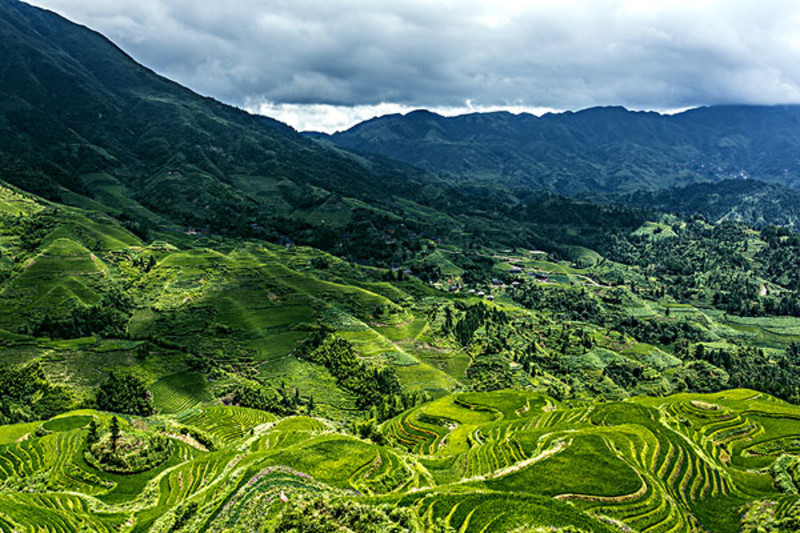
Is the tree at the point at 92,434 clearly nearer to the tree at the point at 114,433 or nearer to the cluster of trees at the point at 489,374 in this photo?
the tree at the point at 114,433

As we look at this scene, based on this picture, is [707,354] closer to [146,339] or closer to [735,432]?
[735,432]

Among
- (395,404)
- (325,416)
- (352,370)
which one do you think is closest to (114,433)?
(325,416)

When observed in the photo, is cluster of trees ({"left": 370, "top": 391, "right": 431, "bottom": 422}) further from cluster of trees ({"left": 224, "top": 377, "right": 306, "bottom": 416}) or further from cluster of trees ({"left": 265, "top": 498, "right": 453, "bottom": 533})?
cluster of trees ({"left": 265, "top": 498, "right": 453, "bottom": 533})

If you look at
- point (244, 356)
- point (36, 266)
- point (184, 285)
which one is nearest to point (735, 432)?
point (244, 356)

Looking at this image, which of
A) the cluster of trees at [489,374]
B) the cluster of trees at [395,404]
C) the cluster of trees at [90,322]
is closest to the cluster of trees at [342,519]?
the cluster of trees at [395,404]

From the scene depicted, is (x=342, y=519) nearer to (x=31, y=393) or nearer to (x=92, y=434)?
(x=92, y=434)
